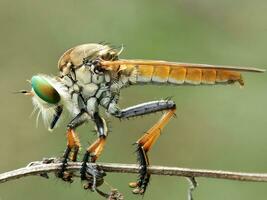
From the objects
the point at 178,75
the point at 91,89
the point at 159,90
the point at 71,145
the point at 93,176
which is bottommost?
the point at 159,90

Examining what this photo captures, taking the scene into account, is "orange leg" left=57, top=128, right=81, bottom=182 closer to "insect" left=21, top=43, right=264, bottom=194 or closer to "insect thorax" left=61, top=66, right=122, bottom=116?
"insect" left=21, top=43, right=264, bottom=194

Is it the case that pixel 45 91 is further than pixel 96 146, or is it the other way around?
pixel 45 91

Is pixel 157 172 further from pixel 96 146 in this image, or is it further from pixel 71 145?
pixel 71 145

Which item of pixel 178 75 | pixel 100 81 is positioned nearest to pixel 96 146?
pixel 100 81

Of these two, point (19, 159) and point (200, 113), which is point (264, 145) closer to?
point (200, 113)

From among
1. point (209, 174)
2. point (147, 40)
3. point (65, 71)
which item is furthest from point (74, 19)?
point (209, 174)

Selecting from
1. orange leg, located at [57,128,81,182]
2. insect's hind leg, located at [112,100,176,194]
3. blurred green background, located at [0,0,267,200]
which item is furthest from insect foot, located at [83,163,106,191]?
blurred green background, located at [0,0,267,200]
